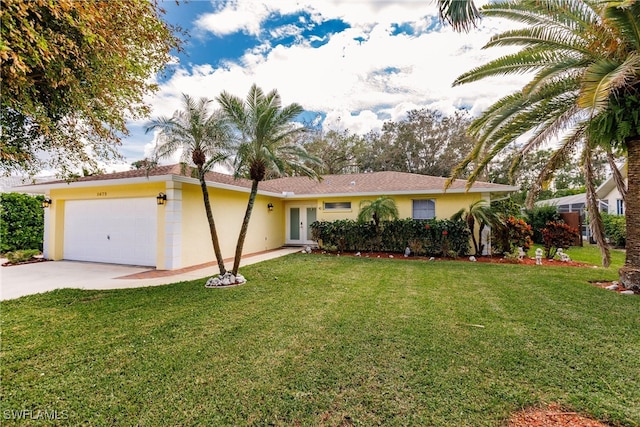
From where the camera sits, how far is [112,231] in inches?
424

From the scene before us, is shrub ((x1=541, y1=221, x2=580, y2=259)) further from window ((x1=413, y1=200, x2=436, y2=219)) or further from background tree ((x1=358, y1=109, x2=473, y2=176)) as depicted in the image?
background tree ((x1=358, y1=109, x2=473, y2=176))

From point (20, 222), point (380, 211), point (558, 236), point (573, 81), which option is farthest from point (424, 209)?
point (20, 222)

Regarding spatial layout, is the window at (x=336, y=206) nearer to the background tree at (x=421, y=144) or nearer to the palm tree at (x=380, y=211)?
the palm tree at (x=380, y=211)

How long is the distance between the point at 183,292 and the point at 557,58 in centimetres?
1027

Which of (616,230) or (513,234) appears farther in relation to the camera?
(616,230)

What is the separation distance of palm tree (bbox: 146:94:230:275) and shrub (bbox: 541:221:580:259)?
1180cm

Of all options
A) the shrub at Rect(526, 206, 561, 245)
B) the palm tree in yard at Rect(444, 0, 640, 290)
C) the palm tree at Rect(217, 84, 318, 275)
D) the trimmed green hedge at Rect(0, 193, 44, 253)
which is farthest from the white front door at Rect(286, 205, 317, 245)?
the shrub at Rect(526, 206, 561, 245)

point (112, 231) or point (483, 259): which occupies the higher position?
point (112, 231)

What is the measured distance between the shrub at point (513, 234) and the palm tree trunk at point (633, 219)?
14.1 ft

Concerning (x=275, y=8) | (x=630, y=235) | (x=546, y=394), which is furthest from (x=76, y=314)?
(x=630, y=235)

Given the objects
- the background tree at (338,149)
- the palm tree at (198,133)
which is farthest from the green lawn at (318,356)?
the background tree at (338,149)

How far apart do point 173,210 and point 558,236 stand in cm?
1383

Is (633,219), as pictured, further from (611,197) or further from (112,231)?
(611,197)

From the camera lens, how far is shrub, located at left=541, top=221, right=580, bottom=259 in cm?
1060
